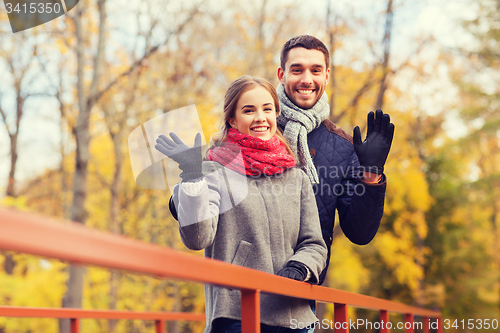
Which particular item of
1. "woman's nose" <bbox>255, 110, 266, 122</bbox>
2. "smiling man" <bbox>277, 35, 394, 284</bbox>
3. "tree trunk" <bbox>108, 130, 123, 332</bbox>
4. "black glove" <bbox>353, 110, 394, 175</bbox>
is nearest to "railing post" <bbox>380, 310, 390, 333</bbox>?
"smiling man" <bbox>277, 35, 394, 284</bbox>

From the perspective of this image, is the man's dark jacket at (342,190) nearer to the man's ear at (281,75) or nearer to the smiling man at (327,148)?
the smiling man at (327,148)

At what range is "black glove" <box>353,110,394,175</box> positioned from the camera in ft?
6.40

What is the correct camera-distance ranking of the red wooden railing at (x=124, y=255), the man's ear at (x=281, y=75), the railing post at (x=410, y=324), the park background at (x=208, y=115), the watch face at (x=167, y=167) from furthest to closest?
the park background at (x=208, y=115), the railing post at (x=410, y=324), the man's ear at (x=281, y=75), the watch face at (x=167, y=167), the red wooden railing at (x=124, y=255)

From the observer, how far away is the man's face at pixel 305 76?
2229 mm

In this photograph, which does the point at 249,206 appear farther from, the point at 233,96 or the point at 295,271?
the point at 233,96

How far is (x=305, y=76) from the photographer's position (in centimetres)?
222

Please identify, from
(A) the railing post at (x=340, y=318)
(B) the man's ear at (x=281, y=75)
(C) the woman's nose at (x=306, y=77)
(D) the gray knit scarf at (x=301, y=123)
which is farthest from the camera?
(B) the man's ear at (x=281, y=75)

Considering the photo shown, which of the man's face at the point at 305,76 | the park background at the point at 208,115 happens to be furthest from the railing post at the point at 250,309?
the park background at the point at 208,115

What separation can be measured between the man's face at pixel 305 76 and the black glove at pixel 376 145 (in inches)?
14.3

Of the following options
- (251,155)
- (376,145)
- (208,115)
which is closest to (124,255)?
(251,155)

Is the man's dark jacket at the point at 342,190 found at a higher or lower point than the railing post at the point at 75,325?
higher

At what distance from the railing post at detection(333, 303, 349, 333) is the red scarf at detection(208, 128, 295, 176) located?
2.04 ft

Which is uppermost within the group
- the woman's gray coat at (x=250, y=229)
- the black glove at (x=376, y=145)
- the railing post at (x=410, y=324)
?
the black glove at (x=376, y=145)

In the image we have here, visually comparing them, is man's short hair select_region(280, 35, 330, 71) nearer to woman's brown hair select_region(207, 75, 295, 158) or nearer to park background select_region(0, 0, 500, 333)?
woman's brown hair select_region(207, 75, 295, 158)
